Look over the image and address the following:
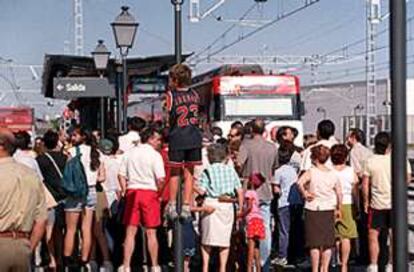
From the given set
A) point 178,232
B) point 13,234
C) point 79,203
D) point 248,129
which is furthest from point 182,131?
point 248,129

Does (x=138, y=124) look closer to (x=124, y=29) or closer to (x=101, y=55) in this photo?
(x=124, y=29)

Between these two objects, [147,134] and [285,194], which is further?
[285,194]

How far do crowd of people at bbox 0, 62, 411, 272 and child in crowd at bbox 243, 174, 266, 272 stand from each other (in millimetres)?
14

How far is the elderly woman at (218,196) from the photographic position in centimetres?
1096

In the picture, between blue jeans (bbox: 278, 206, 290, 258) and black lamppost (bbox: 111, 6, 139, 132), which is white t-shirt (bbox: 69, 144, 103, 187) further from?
black lamppost (bbox: 111, 6, 139, 132)

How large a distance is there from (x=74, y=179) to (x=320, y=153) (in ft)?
9.53

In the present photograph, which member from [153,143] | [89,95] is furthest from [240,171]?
Answer: [89,95]

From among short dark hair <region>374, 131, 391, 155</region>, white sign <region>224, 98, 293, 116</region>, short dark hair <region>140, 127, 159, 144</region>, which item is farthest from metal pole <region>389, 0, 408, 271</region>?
white sign <region>224, 98, 293, 116</region>

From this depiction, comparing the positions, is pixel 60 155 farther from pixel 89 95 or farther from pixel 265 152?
pixel 89 95

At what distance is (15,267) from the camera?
7.40 metres

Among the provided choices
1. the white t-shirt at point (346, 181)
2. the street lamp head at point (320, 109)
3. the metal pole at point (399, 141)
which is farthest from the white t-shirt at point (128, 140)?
the street lamp head at point (320, 109)

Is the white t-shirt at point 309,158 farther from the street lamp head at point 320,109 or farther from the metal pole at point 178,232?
the street lamp head at point 320,109

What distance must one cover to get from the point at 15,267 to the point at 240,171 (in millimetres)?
5181

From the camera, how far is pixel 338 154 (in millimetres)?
11695
